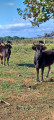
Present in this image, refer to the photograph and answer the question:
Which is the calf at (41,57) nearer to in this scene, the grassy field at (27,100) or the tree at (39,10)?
the grassy field at (27,100)

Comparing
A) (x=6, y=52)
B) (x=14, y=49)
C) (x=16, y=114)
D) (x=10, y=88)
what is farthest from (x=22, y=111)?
(x=14, y=49)

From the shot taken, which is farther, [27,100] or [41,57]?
[41,57]

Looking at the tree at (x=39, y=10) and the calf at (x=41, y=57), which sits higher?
the tree at (x=39, y=10)

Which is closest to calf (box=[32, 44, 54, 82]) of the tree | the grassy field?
the grassy field

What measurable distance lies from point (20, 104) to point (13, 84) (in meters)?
2.89

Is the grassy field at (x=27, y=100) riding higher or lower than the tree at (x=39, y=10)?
lower

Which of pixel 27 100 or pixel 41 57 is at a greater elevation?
pixel 41 57

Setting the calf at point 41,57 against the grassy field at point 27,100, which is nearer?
the grassy field at point 27,100

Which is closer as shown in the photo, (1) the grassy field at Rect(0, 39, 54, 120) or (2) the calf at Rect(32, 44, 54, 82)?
(1) the grassy field at Rect(0, 39, 54, 120)

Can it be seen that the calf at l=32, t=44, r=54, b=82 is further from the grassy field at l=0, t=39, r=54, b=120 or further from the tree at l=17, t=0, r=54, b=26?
the tree at l=17, t=0, r=54, b=26

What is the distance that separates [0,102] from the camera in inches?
283

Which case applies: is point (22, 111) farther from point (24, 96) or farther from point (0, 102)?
point (24, 96)

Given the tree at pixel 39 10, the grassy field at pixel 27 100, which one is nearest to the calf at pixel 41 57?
the grassy field at pixel 27 100

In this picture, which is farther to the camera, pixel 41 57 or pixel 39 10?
pixel 41 57
